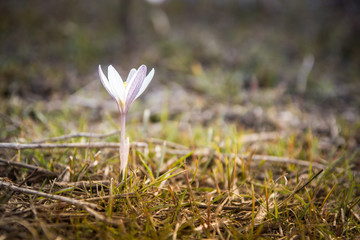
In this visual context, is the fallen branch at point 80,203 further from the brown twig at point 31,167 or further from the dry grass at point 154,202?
the brown twig at point 31,167

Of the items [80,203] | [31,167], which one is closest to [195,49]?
[31,167]

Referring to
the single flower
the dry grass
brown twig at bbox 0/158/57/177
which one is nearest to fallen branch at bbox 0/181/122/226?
the dry grass

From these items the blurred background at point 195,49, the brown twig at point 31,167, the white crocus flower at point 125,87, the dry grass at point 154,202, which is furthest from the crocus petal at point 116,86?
the blurred background at point 195,49

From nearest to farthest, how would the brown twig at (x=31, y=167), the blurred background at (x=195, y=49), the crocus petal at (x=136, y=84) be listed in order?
1. the crocus petal at (x=136, y=84)
2. the brown twig at (x=31, y=167)
3. the blurred background at (x=195, y=49)

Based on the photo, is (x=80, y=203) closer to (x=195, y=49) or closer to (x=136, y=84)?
(x=136, y=84)

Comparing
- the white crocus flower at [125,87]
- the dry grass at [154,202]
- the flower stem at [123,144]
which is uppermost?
the white crocus flower at [125,87]

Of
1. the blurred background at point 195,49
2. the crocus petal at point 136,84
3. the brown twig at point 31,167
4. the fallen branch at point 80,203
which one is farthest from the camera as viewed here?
the blurred background at point 195,49

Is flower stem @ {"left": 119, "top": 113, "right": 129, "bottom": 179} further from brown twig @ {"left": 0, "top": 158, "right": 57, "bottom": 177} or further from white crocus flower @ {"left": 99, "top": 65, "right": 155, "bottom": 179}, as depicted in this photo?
brown twig @ {"left": 0, "top": 158, "right": 57, "bottom": 177}
